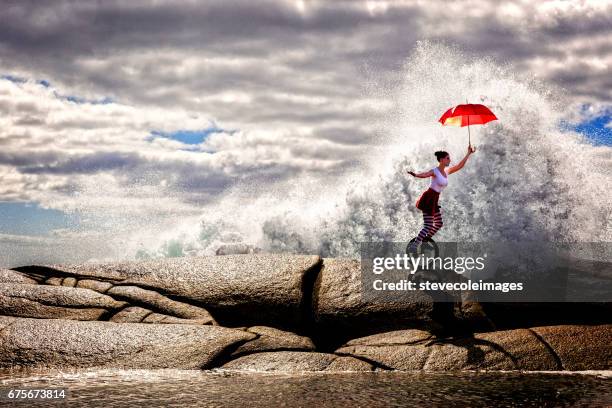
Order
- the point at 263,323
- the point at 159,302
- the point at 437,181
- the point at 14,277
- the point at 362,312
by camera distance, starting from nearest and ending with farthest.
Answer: the point at 437,181 < the point at 362,312 < the point at 159,302 < the point at 263,323 < the point at 14,277

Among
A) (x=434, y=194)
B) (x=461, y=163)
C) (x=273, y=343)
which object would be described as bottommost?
(x=273, y=343)

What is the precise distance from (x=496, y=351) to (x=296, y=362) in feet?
8.56

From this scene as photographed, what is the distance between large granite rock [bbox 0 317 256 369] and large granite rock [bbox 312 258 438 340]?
1.38 m

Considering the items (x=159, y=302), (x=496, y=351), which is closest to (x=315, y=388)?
(x=496, y=351)

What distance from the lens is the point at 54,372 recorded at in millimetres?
7883

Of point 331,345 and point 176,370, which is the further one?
point 331,345

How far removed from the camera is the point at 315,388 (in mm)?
6855

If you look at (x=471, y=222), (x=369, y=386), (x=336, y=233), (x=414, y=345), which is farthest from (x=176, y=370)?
(x=336, y=233)

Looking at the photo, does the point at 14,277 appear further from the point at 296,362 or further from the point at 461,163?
the point at 461,163

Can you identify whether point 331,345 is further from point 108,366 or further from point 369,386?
point 108,366

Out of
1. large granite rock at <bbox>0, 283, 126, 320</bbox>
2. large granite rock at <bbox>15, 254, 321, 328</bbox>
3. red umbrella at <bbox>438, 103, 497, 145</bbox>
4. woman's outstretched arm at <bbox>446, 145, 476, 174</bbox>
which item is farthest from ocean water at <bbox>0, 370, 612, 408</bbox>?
red umbrella at <bbox>438, 103, 497, 145</bbox>

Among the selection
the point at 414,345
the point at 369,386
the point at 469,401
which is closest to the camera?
the point at 469,401

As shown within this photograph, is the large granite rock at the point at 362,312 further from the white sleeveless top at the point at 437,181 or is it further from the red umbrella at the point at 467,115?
the red umbrella at the point at 467,115

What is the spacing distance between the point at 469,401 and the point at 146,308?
5036 millimetres
